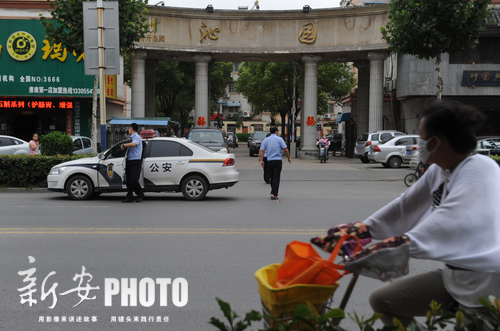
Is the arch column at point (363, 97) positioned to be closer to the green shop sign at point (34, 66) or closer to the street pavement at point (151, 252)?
the green shop sign at point (34, 66)

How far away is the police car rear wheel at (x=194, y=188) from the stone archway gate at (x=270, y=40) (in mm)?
21191

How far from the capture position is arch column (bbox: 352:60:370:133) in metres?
38.2

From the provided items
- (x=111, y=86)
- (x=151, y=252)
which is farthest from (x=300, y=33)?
(x=151, y=252)

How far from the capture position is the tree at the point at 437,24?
2088 cm

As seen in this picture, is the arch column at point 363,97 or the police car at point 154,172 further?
the arch column at point 363,97

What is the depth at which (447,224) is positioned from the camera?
250 cm

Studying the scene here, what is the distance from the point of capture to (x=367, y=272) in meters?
2.44

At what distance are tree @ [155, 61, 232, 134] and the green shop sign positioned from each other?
1881 centimetres

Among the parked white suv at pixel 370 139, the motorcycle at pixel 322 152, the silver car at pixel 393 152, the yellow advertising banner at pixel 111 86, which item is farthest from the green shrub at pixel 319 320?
the yellow advertising banner at pixel 111 86

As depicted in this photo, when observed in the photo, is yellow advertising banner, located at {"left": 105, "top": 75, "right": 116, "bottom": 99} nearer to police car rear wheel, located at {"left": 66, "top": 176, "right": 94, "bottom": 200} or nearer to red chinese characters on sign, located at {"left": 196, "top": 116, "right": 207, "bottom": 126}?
red chinese characters on sign, located at {"left": 196, "top": 116, "right": 207, "bottom": 126}

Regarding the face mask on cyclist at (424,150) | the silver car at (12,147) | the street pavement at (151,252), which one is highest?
the face mask on cyclist at (424,150)

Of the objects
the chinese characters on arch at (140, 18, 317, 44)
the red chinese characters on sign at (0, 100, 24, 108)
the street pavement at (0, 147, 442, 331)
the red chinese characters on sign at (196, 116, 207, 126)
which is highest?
the chinese characters on arch at (140, 18, 317, 44)

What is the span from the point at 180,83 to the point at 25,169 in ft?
126

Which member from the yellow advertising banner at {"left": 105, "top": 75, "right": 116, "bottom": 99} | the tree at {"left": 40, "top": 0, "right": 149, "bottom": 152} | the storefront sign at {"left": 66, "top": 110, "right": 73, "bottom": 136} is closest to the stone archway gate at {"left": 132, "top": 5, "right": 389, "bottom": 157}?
the yellow advertising banner at {"left": 105, "top": 75, "right": 116, "bottom": 99}
